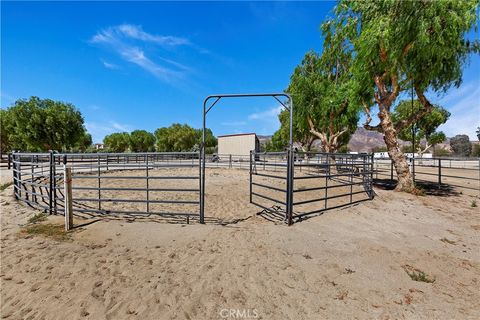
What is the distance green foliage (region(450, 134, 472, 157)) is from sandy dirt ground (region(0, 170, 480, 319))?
A: 88071 mm

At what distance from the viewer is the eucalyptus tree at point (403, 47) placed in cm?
709

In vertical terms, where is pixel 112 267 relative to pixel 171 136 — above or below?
below

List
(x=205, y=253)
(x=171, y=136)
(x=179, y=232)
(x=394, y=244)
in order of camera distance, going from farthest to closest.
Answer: (x=171, y=136) → (x=179, y=232) → (x=394, y=244) → (x=205, y=253)

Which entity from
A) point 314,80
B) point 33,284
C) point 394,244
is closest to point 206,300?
point 33,284

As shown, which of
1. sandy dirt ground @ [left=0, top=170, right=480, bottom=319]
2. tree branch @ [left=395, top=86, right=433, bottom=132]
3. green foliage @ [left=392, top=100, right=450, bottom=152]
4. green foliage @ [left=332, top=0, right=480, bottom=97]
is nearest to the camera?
sandy dirt ground @ [left=0, top=170, right=480, bottom=319]

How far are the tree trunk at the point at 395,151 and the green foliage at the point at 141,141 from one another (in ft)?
218

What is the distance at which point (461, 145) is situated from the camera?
69.1 m

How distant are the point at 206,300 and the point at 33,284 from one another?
2175mm

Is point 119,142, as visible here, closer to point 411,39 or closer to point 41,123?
point 41,123

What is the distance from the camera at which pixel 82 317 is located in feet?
7.33

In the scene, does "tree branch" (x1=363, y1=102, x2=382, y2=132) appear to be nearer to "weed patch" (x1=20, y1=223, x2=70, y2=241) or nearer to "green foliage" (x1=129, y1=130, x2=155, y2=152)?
"weed patch" (x1=20, y1=223, x2=70, y2=241)

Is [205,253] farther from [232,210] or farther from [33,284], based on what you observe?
[232,210]

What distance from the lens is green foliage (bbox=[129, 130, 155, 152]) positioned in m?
65.4

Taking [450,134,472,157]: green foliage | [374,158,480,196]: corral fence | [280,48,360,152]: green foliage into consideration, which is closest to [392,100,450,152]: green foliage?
[374,158,480,196]: corral fence
